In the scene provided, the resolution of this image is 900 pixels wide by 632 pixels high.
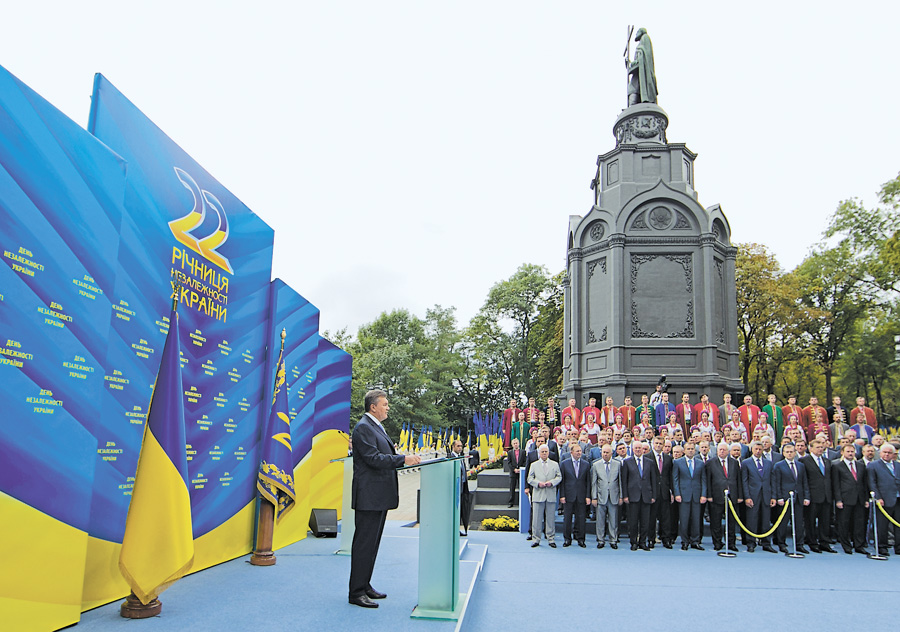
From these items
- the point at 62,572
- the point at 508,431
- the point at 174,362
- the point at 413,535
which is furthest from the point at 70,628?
the point at 508,431

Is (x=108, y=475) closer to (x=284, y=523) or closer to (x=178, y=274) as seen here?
(x=178, y=274)

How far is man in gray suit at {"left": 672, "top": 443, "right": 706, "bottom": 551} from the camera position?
9.93 meters

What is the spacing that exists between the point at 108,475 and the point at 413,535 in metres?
5.24

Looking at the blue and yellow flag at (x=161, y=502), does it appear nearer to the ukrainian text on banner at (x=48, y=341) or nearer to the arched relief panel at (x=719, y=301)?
the ukrainian text on banner at (x=48, y=341)

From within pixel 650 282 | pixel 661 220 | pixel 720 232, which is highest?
pixel 661 220

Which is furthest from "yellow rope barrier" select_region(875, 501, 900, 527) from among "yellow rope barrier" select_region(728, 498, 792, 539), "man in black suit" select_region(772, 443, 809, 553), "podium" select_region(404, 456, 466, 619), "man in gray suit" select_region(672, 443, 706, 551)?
"podium" select_region(404, 456, 466, 619)

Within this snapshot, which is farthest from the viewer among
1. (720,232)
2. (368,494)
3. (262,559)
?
(720,232)

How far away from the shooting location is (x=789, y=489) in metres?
9.95

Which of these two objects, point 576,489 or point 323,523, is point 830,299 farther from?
point 323,523

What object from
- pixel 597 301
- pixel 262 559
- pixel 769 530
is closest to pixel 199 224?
pixel 262 559

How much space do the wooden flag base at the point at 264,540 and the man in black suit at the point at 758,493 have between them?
7.45 m

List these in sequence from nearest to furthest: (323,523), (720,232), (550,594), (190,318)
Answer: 1. (190,318)
2. (550,594)
3. (323,523)
4. (720,232)

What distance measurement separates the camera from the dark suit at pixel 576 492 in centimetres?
1017

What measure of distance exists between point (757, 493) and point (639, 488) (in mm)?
1879
